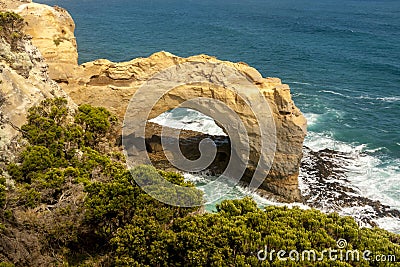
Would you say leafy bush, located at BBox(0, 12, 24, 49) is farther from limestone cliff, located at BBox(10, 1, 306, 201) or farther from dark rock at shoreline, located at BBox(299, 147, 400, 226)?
dark rock at shoreline, located at BBox(299, 147, 400, 226)

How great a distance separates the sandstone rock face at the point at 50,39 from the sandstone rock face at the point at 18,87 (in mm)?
3326

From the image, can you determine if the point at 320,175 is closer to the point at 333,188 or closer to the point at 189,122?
the point at 333,188

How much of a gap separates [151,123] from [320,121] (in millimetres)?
16207

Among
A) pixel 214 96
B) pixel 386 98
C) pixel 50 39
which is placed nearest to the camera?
pixel 50 39

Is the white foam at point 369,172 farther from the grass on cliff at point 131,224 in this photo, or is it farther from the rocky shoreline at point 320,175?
the grass on cliff at point 131,224

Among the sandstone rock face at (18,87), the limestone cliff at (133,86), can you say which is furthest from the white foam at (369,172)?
the sandstone rock face at (18,87)

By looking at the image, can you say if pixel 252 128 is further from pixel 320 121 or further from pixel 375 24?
pixel 375 24

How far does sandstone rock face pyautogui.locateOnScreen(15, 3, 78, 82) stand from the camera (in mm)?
24125

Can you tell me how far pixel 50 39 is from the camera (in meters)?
24.7

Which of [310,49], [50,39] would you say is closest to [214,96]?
[50,39]

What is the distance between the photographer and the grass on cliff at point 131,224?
37.2 ft

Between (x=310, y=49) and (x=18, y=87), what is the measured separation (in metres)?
49.4

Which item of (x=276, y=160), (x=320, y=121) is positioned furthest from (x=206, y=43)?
(x=276, y=160)

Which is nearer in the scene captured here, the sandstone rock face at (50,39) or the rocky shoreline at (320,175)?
the rocky shoreline at (320,175)
